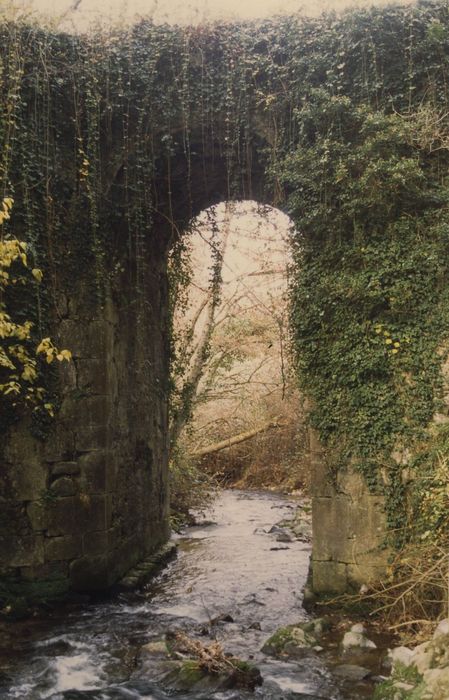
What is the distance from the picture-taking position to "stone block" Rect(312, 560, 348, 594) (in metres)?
5.82

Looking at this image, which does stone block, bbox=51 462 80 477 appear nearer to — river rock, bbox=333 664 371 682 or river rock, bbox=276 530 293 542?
river rock, bbox=333 664 371 682

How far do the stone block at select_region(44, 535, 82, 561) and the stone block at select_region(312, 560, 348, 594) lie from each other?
2.33 metres

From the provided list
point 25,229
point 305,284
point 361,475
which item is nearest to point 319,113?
point 305,284

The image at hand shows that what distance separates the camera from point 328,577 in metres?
5.88

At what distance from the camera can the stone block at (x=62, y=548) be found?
618 centimetres

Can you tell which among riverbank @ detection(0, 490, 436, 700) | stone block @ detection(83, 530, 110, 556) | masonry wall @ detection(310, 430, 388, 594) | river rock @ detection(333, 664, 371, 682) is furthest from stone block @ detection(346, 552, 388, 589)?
stone block @ detection(83, 530, 110, 556)

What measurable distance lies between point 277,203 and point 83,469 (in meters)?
3.48

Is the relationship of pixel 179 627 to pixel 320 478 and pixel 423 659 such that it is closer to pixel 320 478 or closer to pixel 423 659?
pixel 320 478

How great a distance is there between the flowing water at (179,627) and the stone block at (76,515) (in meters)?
0.74

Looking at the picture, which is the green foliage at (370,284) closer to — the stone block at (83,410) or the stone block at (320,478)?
the stone block at (320,478)

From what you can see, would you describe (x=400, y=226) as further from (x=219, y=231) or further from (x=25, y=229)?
(x=25, y=229)

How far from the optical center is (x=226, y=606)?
251 inches

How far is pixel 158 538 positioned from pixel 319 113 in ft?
18.8

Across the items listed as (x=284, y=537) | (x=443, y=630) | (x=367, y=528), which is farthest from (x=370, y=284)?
(x=284, y=537)
